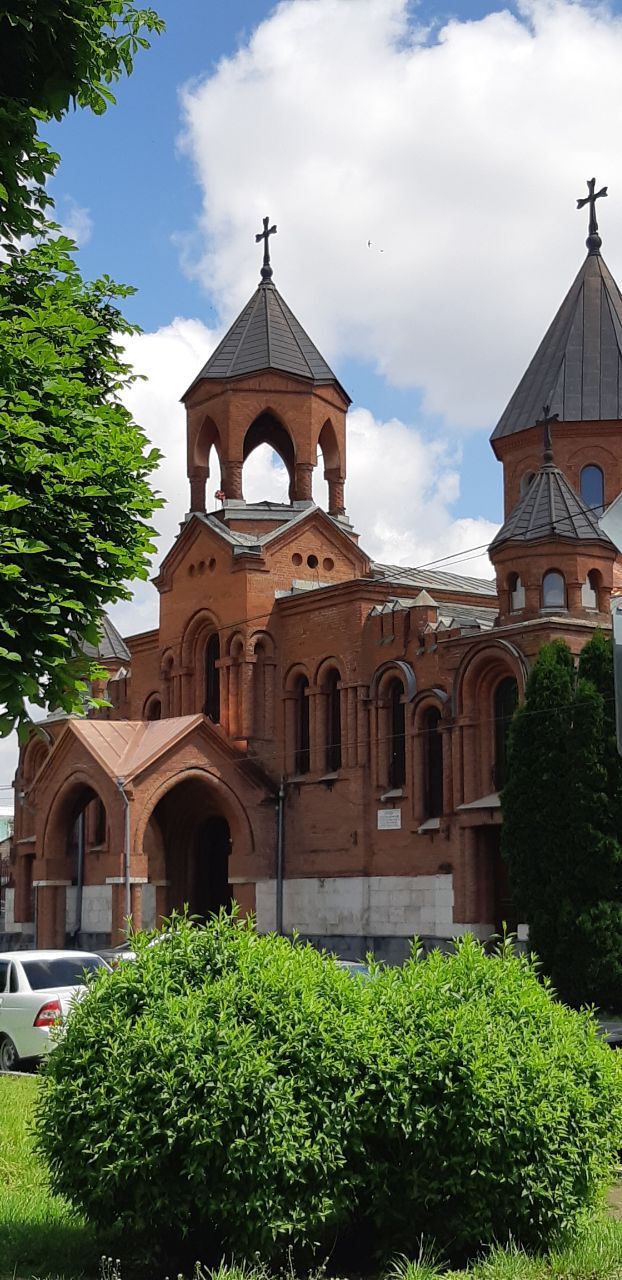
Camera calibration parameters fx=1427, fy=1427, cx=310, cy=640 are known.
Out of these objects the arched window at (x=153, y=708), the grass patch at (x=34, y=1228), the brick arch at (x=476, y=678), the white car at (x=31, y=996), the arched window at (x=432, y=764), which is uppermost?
the arched window at (x=153, y=708)

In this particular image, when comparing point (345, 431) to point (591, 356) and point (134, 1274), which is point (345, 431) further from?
point (134, 1274)

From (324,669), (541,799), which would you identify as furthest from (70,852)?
(541,799)

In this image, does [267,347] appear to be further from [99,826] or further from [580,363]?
[99,826]

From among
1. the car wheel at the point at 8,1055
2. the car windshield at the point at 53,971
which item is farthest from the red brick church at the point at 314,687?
the car wheel at the point at 8,1055

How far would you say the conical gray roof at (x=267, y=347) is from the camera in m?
37.9

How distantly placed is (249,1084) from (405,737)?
24.6 meters

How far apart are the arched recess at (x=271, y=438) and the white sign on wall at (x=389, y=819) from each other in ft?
34.3

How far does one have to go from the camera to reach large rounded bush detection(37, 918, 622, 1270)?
23.6ft

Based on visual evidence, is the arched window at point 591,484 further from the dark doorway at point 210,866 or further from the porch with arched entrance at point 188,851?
the dark doorway at point 210,866

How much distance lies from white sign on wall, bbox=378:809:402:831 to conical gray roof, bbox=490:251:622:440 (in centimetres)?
1259

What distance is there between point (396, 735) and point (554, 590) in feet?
17.4

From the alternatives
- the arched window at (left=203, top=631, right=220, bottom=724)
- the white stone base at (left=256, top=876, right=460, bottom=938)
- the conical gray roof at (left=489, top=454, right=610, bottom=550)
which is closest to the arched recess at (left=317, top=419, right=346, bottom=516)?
the arched window at (left=203, top=631, right=220, bottom=724)

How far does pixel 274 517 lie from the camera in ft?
122

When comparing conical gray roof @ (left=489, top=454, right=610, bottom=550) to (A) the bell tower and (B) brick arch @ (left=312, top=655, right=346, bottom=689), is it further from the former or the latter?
(A) the bell tower
